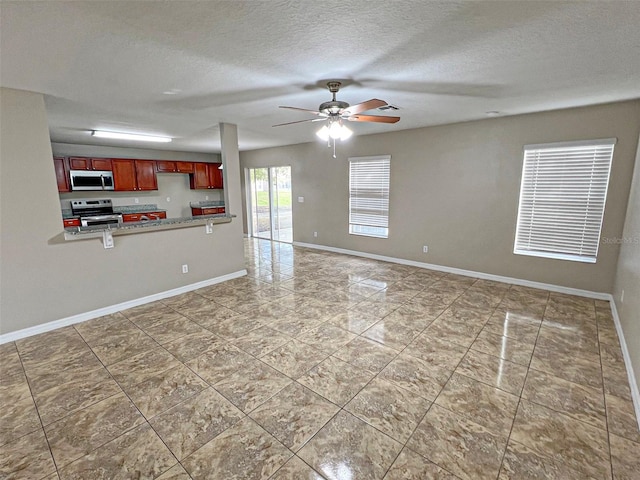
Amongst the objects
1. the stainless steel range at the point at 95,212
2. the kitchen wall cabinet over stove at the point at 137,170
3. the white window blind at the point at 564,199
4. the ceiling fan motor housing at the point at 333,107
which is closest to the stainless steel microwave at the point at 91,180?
the kitchen wall cabinet over stove at the point at 137,170

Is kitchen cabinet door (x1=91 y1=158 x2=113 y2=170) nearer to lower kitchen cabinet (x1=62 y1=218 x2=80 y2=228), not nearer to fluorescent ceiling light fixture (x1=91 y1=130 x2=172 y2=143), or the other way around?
lower kitchen cabinet (x1=62 y1=218 x2=80 y2=228)

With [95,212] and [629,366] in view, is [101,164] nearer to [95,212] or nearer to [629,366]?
[95,212]

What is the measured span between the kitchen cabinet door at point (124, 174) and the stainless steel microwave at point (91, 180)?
0.38 ft

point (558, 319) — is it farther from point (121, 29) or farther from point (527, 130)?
point (121, 29)

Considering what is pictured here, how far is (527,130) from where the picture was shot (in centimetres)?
405

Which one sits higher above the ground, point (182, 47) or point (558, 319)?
point (182, 47)

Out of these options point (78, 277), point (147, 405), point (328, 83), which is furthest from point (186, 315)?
point (328, 83)

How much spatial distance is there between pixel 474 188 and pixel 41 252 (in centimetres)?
566

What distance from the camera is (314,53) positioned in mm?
2113

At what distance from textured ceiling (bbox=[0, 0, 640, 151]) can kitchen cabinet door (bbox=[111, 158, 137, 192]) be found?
294 cm

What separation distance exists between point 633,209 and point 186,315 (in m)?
5.10

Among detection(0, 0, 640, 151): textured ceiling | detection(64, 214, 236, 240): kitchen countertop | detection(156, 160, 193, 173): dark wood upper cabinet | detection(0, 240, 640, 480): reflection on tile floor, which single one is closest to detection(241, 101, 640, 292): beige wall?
detection(0, 0, 640, 151): textured ceiling

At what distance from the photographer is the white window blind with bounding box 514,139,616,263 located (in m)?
3.70

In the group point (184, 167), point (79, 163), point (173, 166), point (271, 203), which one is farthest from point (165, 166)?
point (271, 203)
